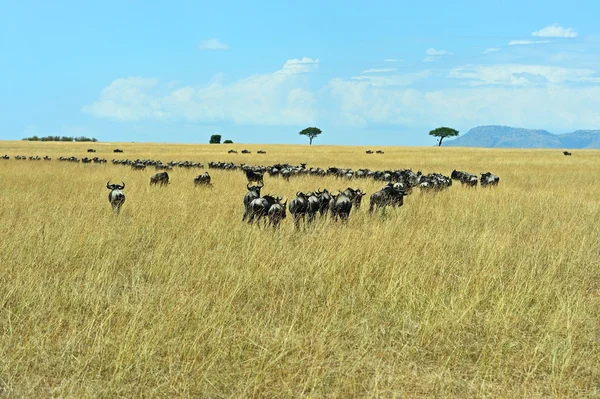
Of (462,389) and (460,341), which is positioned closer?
(462,389)

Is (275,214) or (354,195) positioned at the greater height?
(354,195)

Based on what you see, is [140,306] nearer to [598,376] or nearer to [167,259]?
[167,259]

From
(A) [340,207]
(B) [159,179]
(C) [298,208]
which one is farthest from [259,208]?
(B) [159,179]

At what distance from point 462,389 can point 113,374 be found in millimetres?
2857

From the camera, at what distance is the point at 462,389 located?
4195 mm

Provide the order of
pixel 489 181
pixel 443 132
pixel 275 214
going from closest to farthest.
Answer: pixel 275 214 → pixel 489 181 → pixel 443 132

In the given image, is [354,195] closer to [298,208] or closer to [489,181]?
[298,208]

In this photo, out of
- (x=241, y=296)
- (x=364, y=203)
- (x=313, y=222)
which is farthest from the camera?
(x=364, y=203)

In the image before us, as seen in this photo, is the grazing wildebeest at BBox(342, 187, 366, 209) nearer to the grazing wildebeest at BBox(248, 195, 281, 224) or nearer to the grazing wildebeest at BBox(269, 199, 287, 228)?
the grazing wildebeest at BBox(269, 199, 287, 228)

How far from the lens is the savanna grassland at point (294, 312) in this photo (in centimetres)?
423

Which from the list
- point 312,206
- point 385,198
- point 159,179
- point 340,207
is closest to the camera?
point 312,206

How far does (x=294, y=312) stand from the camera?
550 centimetres

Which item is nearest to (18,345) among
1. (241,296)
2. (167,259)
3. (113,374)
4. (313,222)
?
(113,374)

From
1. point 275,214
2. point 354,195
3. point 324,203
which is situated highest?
point 354,195
